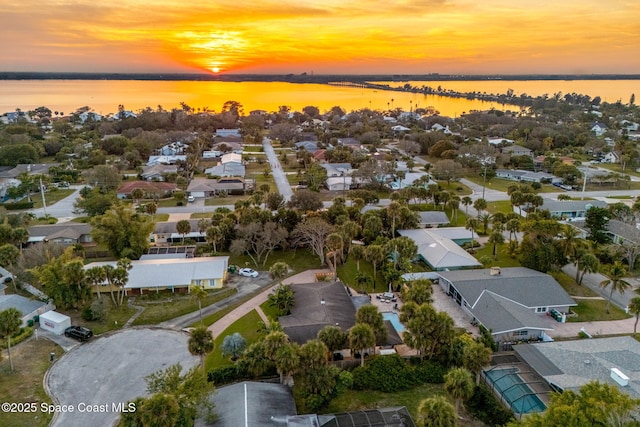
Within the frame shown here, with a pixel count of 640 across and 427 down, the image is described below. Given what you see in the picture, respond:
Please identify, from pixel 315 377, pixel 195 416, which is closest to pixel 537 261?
pixel 315 377

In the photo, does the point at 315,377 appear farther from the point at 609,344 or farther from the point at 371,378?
the point at 609,344

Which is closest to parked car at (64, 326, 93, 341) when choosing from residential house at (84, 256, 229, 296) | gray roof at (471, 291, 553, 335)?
residential house at (84, 256, 229, 296)

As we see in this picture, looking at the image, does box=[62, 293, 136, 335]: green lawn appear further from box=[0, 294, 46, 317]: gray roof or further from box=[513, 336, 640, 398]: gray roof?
box=[513, 336, 640, 398]: gray roof

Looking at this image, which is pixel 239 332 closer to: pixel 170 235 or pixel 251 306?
pixel 251 306

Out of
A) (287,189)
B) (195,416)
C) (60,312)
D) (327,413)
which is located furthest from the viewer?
(287,189)

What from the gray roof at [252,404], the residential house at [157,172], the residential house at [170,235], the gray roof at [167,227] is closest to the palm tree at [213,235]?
the residential house at [170,235]

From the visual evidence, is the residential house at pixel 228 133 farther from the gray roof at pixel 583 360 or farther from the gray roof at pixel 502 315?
the gray roof at pixel 583 360
